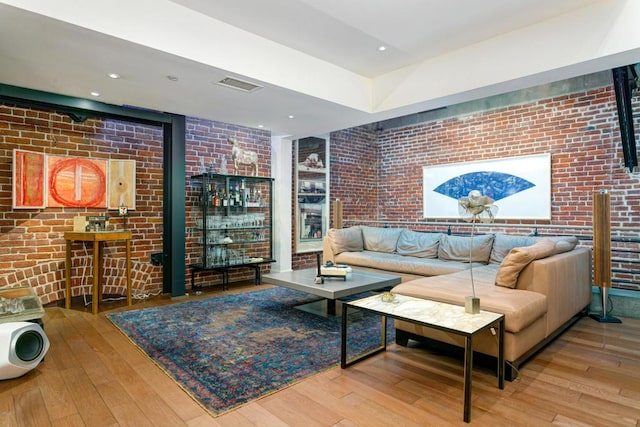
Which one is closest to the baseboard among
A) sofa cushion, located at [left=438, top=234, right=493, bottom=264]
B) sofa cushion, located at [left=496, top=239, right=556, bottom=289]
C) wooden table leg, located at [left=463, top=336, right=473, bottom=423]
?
sofa cushion, located at [left=438, top=234, right=493, bottom=264]

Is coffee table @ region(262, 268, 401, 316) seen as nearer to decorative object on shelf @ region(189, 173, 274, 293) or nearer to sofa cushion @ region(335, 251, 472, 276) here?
sofa cushion @ region(335, 251, 472, 276)

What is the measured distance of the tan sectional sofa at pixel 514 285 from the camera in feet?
7.90

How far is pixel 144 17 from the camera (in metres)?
2.65

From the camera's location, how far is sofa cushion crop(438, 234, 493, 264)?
4.47 meters

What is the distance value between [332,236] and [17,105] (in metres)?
4.10

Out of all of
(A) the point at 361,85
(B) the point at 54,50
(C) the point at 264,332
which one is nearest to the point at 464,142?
(A) the point at 361,85

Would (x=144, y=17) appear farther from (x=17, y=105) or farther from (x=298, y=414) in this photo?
(x=298, y=414)

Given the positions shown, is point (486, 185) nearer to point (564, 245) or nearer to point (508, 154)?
point (508, 154)

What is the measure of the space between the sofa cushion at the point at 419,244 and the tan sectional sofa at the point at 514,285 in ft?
0.77

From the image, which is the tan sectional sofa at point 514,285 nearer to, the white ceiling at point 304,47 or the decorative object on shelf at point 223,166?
the white ceiling at point 304,47

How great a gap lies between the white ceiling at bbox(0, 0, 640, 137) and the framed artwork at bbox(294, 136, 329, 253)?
6.90 feet

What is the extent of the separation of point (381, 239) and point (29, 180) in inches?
178

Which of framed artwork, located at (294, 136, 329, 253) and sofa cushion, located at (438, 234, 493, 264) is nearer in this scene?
sofa cushion, located at (438, 234, 493, 264)

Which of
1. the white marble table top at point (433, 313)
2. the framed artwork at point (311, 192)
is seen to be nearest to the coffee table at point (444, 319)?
the white marble table top at point (433, 313)
